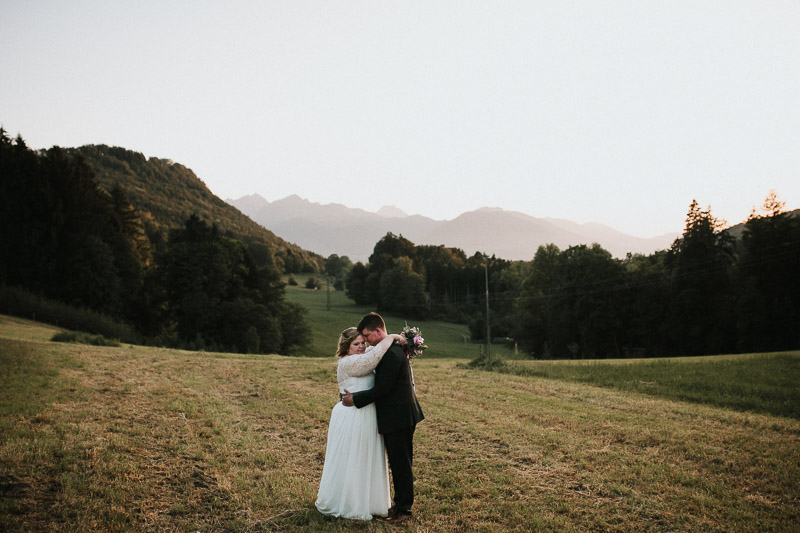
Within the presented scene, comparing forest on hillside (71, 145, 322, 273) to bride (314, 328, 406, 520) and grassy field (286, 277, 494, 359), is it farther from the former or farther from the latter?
bride (314, 328, 406, 520)

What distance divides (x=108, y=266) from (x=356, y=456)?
145 ft

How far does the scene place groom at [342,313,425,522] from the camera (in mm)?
6000

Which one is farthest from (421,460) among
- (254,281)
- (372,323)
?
(254,281)

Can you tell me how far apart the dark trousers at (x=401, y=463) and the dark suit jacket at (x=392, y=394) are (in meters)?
0.18

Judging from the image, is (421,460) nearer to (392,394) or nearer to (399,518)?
(399,518)

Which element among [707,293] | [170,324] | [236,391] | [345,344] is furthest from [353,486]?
[707,293]

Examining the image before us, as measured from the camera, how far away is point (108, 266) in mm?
41625

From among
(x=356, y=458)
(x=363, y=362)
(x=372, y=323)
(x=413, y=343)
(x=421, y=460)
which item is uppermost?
(x=372, y=323)

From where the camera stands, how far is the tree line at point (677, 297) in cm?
4134

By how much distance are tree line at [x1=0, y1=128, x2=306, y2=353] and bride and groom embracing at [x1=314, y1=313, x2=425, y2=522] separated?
34.8m

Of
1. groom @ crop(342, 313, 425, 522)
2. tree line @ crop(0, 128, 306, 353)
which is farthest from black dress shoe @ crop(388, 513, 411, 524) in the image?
tree line @ crop(0, 128, 306, 353)

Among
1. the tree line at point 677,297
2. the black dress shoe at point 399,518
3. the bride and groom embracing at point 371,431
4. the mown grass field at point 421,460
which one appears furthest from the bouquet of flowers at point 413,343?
the tree line at point 677,297

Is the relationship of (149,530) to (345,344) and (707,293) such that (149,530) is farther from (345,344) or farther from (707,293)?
(707,293)

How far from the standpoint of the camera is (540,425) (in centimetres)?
1108
